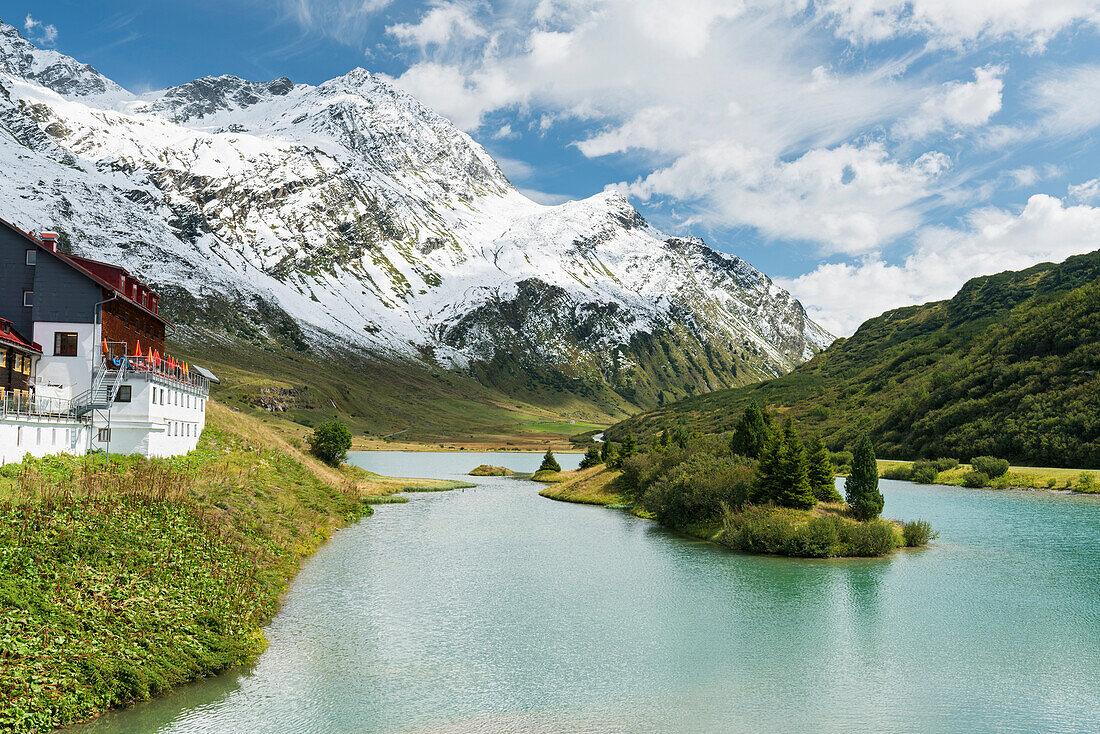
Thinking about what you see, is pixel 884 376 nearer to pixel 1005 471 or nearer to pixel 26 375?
pixel 1005 471

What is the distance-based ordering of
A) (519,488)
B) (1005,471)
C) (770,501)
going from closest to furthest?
1. (770,501)
2. (1005,471)
3. (519,488)

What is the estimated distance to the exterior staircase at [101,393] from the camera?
4106cm

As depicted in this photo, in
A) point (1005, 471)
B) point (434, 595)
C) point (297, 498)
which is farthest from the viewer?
point (1005, 471)

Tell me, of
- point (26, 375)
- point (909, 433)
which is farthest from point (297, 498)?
point (909, 433)

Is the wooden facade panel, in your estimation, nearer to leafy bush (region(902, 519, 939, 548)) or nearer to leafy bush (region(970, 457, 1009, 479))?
leafy bush (region(902, 519, 939, 548))

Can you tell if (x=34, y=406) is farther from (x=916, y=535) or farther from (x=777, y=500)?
(x=916, y=535)

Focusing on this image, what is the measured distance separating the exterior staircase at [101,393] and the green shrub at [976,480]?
108863mm

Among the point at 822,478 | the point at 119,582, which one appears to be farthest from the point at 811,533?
the point at 119,582

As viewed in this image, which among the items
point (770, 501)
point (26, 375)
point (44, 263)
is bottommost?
point (770, 501)

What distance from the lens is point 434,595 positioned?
130 feet

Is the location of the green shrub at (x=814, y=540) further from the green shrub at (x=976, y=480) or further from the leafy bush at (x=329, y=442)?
the green shrub at (x=976, y=480)

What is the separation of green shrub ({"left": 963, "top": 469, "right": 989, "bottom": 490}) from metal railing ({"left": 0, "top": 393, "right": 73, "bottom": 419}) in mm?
111287

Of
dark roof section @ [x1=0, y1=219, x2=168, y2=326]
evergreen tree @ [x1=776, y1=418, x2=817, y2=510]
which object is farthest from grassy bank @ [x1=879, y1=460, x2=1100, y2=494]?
dark roof section @ [x1=0, y1=219, x2=168, y2=326]

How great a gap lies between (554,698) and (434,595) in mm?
16751
